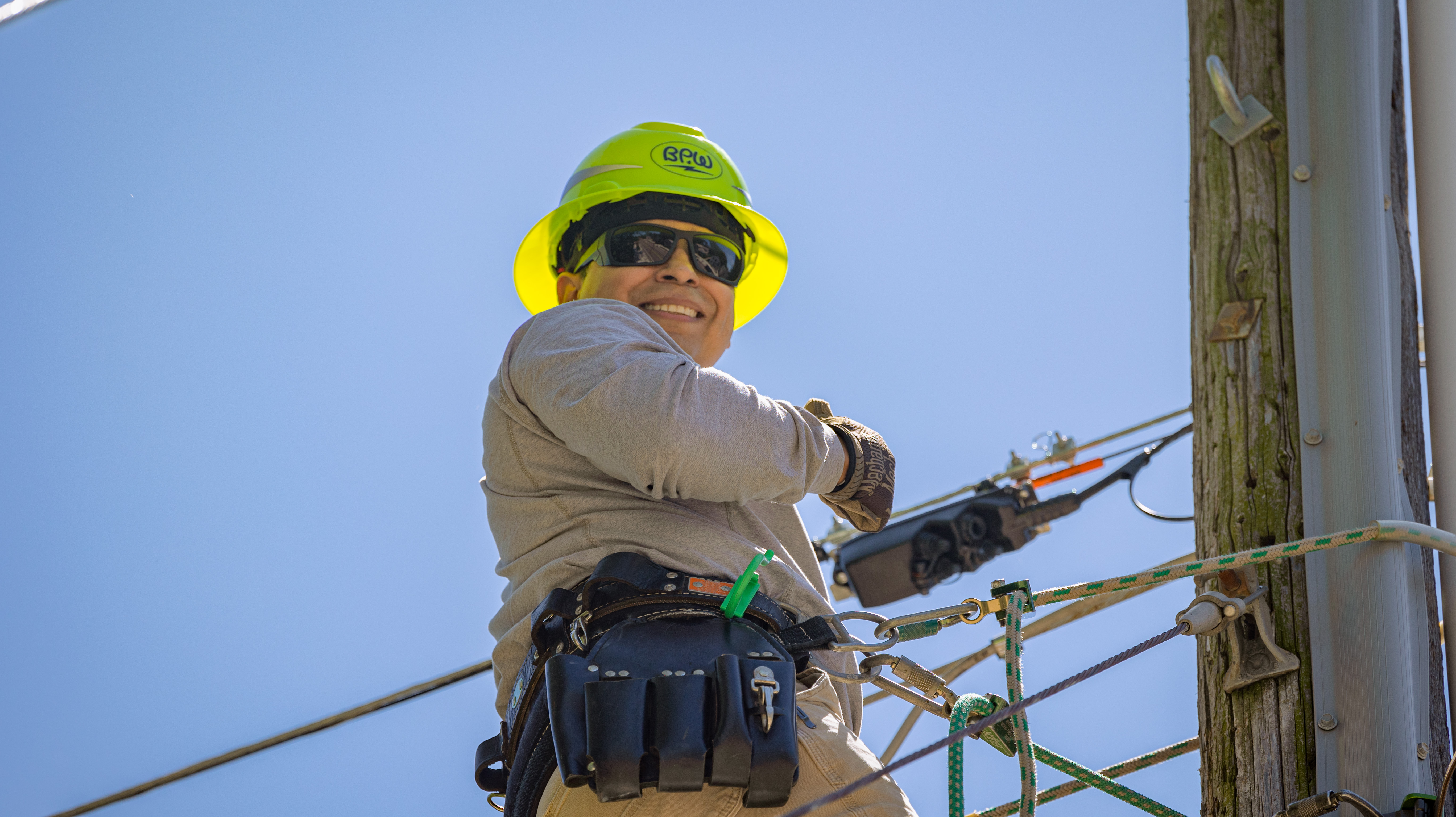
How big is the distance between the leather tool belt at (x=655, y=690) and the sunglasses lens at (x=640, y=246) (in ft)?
3.00

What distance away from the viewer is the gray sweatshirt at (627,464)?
6.91ft

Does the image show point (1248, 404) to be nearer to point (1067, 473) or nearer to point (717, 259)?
point (717, 259)

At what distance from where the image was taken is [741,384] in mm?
2213

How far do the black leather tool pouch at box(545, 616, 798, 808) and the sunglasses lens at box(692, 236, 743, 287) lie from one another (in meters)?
1.16

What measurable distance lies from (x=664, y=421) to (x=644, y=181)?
3.77ft

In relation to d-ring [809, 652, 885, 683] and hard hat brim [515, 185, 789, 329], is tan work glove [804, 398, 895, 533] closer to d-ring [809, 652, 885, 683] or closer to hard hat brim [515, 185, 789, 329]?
d-ring [809, 652, 885, 683]

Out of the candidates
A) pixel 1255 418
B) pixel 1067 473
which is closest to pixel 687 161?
pixel 1255 418

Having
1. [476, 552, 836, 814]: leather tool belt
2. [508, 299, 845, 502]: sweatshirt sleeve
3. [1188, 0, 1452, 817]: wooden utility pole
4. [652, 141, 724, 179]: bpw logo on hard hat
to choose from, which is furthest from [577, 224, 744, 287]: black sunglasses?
[1188, 0, 1452, 817]: wooden utility pole

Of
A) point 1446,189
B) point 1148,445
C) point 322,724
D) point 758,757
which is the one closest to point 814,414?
point 758,757

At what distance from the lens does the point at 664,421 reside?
2059 mm

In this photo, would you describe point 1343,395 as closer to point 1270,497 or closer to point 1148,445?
point 1270,497

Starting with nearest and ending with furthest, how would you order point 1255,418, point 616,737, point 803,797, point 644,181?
point 616,737
point 803,797
point 1255,418
point 644,181

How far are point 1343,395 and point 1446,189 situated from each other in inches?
19.4

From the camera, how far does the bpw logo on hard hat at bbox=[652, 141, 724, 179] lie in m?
3.11
